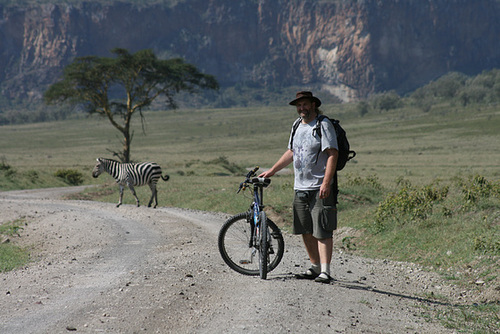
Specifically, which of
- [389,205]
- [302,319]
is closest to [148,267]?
[302,319]

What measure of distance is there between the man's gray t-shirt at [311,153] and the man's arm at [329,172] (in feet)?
0.34

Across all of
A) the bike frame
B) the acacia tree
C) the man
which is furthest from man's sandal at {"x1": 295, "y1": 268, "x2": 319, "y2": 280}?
the acacia tree

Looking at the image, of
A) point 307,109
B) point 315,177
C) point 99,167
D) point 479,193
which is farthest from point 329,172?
point 99,167

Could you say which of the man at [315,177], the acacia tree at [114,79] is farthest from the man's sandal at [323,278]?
the acacia tree at [114,79]

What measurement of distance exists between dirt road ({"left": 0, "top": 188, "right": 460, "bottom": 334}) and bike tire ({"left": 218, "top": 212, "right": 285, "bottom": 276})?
0.22 meters

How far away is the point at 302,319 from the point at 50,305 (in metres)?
A: 3.31

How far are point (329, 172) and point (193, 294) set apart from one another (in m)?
2.59

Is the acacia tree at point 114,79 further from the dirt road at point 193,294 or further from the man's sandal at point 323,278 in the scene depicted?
the man's sandal at point 323,278

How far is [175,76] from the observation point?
4897 cm

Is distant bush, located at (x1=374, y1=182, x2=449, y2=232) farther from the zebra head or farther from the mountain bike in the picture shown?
the zebra head

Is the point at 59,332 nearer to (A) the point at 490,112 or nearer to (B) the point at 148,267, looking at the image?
(B) the point at 148,267

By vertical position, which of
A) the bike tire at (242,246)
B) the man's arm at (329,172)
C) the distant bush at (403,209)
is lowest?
the distant bush at (403,209)

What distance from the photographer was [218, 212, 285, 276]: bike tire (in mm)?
9695

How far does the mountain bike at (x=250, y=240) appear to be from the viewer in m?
9.52
